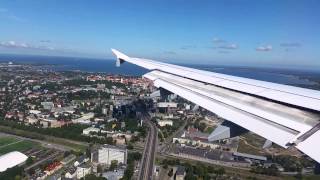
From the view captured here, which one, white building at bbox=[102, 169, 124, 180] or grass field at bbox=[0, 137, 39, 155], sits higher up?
white building at bbox=[102, 169, 124, 180]

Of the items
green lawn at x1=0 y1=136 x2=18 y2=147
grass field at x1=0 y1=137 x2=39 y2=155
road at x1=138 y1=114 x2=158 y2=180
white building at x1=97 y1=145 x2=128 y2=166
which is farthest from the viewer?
green lawn at x1=0 y1=136 x2=18 y2=147

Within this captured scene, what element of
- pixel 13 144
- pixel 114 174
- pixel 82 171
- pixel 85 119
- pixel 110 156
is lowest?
pixel 13 144

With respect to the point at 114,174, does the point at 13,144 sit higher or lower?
lower

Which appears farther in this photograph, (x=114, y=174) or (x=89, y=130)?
(x=89, y=130)

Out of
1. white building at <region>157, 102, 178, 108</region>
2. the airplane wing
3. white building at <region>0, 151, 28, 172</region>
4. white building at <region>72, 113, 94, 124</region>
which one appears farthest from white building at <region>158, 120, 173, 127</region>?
the airplane wing

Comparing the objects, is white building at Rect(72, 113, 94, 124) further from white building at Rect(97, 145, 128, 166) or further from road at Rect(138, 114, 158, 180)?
white building at Rect(97, 145, 128, 166)

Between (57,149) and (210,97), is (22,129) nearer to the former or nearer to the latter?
(57,149)

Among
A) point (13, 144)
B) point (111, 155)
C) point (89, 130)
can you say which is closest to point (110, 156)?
point (111, 155)

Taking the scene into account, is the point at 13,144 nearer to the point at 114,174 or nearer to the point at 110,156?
the point at 110,156
